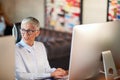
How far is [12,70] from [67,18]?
3.09m

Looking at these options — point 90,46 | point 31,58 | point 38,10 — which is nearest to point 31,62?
point 31,58

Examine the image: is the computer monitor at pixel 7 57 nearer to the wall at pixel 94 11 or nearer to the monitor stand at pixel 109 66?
the monitor stand at pixel 109 66

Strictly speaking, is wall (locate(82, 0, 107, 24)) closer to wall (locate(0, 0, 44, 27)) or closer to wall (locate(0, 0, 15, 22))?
wall (locate(0, 0, 44, 27))

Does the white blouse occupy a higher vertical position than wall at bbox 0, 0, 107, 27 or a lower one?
lower

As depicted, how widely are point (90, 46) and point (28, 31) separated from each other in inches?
25.0

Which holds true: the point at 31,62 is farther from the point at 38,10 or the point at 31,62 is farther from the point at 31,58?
the point at 38,10

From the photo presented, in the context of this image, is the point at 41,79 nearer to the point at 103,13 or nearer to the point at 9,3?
the point at 103,13

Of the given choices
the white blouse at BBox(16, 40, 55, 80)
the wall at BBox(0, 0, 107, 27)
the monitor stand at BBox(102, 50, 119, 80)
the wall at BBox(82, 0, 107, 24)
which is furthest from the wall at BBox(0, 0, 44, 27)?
the monitor stand at BBox(102, 50, 119, 80)

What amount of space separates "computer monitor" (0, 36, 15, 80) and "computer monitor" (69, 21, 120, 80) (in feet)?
1.40

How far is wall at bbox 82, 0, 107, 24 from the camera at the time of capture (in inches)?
153

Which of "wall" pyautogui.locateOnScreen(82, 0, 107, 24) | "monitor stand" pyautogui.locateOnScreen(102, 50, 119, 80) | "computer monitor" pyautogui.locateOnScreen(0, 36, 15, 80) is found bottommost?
"monitor stand" pyautogui.locateOnScreen(102, 50, 119, 80)

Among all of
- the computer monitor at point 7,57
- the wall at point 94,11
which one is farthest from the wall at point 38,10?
the computer monitor at point 7,57

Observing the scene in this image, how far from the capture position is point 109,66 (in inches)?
79.3

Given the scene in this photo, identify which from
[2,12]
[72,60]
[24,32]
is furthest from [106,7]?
[2,12]
